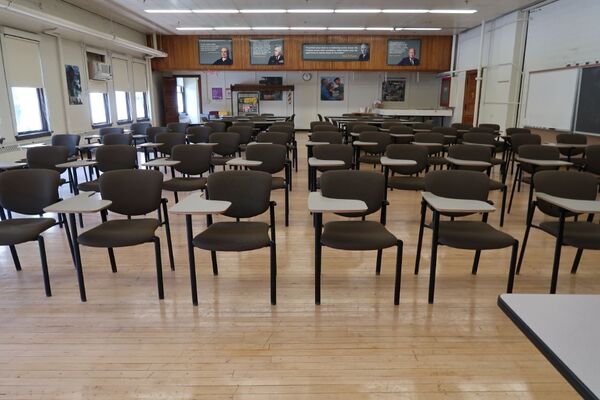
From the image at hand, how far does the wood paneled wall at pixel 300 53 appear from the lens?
14375mm

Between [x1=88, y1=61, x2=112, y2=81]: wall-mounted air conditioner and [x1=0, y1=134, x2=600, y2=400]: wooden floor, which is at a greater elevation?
[x1=88, y1=61, x2=112, y2=81]: wall-mounted air conditioner

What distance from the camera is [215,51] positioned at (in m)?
14.5

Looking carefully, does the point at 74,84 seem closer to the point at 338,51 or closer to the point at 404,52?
the point at 338,51

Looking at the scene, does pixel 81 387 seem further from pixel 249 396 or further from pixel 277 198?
pixel 277 198

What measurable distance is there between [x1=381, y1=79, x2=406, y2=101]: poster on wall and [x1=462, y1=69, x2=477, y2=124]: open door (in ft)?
10.5

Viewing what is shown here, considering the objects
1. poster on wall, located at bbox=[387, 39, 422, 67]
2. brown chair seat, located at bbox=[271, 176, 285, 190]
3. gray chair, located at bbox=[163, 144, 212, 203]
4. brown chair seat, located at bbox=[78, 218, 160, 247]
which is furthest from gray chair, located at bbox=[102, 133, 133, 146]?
poster on wall, located at bbox=[387, 39, 422, 67]

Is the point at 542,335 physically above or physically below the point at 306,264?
above

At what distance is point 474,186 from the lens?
11.1ft

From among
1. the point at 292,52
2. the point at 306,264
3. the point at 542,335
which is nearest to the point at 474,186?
the point at 306,264

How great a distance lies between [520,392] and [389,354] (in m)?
0.69

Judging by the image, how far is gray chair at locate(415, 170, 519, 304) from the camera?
2.91 meters

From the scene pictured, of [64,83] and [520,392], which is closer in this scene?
[520,392]

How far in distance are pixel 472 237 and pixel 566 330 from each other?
183 cm

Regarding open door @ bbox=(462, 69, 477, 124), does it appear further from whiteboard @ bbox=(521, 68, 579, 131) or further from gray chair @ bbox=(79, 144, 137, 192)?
gray chair @ bbox=(79, 144, 137, 192)
